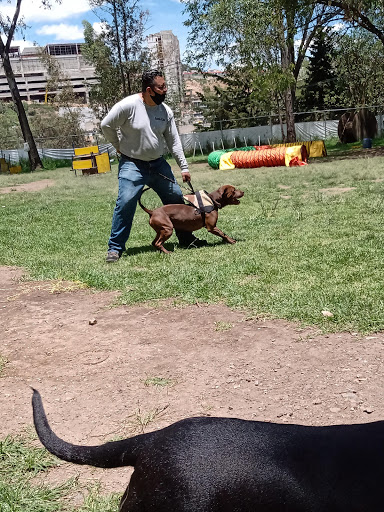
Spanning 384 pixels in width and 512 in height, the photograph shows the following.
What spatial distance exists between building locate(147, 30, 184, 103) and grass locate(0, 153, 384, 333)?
1188 inches

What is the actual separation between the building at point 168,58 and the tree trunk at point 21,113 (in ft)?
39.5

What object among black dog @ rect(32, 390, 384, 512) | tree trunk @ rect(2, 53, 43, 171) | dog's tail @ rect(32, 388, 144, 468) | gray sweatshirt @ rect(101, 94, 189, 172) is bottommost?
dog's tail @ rect(32, 388, 144, 468)

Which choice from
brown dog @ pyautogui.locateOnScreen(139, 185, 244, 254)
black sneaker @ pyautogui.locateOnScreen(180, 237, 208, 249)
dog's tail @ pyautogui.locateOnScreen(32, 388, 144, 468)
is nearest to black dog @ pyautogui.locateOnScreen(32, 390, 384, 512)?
A: dog's tail @ pyautogui.locateOnScreen(32, 388, 144, 468)

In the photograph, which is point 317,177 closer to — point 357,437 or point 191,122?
point 357,437

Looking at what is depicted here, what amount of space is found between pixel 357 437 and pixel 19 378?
2.72 metres

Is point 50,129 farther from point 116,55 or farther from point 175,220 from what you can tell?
point 175,220

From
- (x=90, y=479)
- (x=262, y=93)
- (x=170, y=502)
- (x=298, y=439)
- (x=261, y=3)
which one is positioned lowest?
(x=90, y=479)

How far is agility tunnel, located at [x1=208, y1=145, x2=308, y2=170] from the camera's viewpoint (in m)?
19.3

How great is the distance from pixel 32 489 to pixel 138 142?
4992 mm

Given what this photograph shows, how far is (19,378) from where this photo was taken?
3.65 metres

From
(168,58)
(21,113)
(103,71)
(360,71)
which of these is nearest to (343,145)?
(360,71)

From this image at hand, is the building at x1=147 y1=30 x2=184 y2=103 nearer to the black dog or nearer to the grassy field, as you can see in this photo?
the grassy field

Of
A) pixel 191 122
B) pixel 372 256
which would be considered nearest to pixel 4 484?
pixel 372 256

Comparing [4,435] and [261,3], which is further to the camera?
[261,3]
